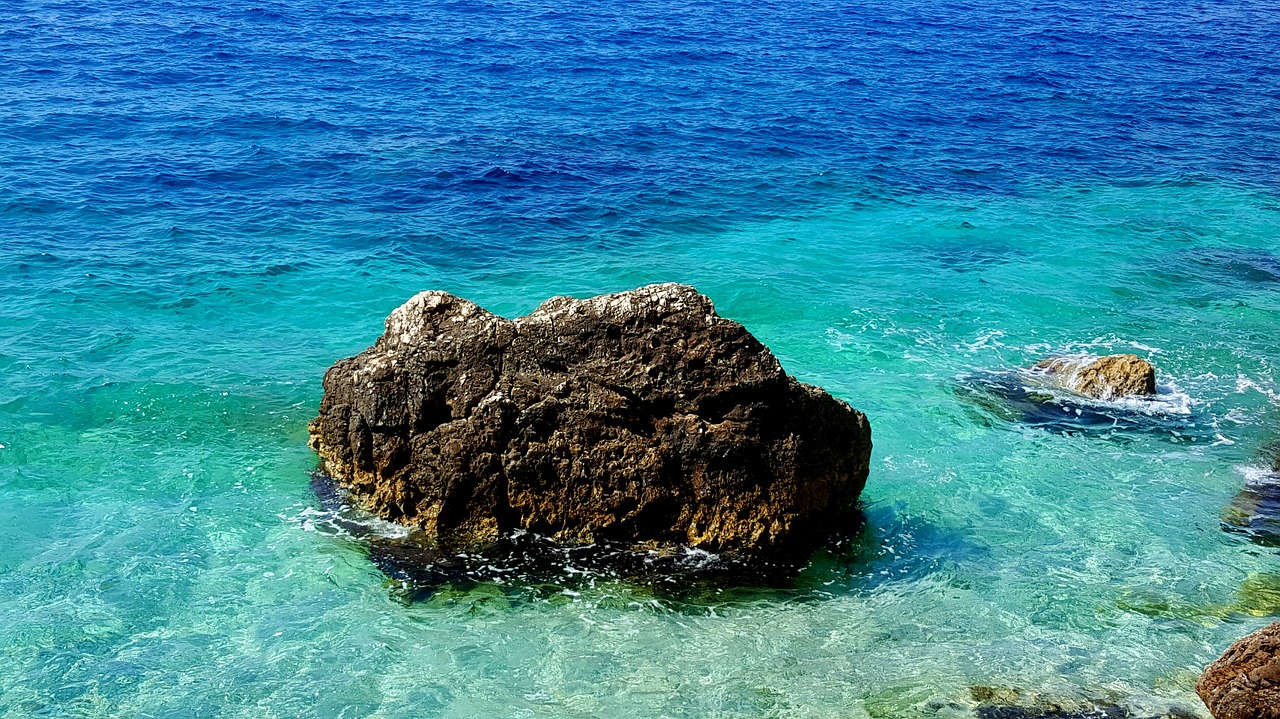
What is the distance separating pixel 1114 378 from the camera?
17.3 metres

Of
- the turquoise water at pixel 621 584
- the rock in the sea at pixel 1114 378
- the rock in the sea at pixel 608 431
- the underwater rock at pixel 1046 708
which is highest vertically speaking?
the rock in the sea at pixel 608 431

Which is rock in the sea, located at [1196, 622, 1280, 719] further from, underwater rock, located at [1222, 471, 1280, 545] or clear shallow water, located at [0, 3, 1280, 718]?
underwater rock, located at [1222, 471, 1280, 545]

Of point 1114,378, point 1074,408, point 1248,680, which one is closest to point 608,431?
point 1248,680

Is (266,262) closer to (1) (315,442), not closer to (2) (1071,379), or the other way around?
(1) (315,442)

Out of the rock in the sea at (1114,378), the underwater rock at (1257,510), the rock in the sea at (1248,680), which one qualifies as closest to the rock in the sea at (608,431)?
the rock in the sea at (1248,680)

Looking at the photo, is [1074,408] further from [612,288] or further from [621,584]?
[612,288]

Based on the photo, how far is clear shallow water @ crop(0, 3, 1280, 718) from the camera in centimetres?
1102

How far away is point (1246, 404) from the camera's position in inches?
685

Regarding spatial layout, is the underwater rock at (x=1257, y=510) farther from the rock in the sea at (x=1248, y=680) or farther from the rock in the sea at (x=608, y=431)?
the rock in the sea at (x=608, y=431)

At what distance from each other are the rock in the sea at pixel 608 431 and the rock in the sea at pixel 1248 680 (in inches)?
169

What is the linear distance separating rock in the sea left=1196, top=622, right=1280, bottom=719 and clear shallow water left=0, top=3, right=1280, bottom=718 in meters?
0.58

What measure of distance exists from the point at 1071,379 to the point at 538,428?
9.49 metres

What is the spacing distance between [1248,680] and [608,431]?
20.9ft

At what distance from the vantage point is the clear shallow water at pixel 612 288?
1102cm
